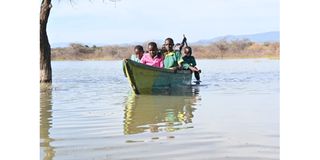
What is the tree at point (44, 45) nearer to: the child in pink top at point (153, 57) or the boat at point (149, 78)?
the child in pink top at point (153, 57)

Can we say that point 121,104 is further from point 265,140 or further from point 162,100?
point 265,140

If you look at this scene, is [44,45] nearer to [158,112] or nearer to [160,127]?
[158,112]

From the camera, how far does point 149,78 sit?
6.72m

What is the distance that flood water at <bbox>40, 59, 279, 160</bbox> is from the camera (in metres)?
3.08

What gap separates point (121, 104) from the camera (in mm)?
5738

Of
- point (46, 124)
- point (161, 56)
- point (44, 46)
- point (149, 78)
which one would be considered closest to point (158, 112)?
point (46, 124)

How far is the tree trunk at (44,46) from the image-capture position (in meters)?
7.87

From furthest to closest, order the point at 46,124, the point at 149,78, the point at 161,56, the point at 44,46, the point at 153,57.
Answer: the point at 44,46
the point at 161,56
the point at 153,57
the point at 149,78
the point at 46,124

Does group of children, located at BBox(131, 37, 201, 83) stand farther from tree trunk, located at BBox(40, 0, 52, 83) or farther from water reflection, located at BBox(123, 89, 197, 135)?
tree trunk, located at BBox(40, 0, 52, 83)

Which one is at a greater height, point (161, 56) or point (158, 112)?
point (161, 56)

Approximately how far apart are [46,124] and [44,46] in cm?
413

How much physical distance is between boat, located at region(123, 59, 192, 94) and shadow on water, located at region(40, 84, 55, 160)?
1007 mm

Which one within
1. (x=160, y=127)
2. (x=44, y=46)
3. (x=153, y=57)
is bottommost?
(x=160, y=127)
